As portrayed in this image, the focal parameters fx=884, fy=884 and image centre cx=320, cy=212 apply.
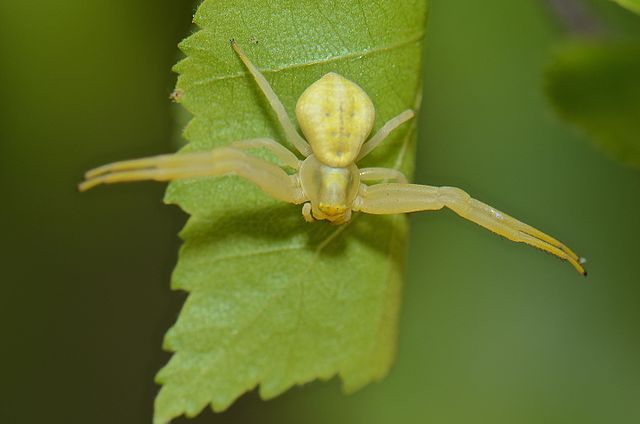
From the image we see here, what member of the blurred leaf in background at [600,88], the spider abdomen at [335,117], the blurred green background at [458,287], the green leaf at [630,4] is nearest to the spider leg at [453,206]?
the spider abdomen at [335,117]

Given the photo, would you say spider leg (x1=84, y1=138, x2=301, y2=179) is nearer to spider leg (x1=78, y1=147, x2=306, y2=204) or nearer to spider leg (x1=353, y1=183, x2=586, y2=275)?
spider leg (x1=78, y1=147, x2=306, y2=204)

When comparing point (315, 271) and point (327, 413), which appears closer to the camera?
point (315, 271)

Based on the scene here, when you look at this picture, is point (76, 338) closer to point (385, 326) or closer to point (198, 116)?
point (385, 326)

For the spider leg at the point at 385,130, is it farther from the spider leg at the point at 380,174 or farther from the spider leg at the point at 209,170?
the spider leg at the point at 209,170

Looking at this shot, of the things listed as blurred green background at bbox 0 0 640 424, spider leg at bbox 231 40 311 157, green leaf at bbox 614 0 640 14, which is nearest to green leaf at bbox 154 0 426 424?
spider leg at bbox 231 40 311 157

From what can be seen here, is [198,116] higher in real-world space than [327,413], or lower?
higher

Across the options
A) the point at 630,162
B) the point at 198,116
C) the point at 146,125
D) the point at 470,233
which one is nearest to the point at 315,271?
the point at 198,116
